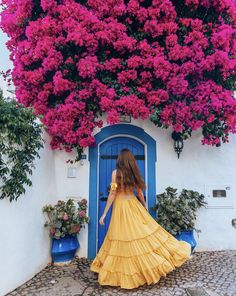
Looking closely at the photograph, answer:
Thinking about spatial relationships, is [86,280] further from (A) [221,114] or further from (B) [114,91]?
(A) [221,114]

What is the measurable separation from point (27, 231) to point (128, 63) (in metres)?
2.86

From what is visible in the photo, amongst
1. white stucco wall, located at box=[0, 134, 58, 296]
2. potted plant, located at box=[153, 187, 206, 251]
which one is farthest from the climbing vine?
potted plant, located at box=[153, 187, 206, 251]

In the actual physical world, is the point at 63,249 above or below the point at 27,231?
below

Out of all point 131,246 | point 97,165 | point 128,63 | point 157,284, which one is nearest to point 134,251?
point 131,246

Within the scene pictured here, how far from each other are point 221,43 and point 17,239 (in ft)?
13.1

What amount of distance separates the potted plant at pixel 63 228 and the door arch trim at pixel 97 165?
278 millimetres

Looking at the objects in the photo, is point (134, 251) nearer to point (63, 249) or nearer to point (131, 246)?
point (131, 246)

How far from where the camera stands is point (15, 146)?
3234mm

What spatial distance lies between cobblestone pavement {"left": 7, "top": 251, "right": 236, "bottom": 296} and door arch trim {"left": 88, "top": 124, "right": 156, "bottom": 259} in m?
0.59

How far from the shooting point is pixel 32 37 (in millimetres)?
3973

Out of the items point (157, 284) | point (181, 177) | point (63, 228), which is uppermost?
point (181, 177)

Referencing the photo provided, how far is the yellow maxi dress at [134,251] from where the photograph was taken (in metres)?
3.07

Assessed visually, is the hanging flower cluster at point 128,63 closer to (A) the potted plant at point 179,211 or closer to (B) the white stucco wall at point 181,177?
(B) the white stucco wall at point 181,177

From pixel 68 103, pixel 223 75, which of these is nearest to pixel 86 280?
pixel 68 103
